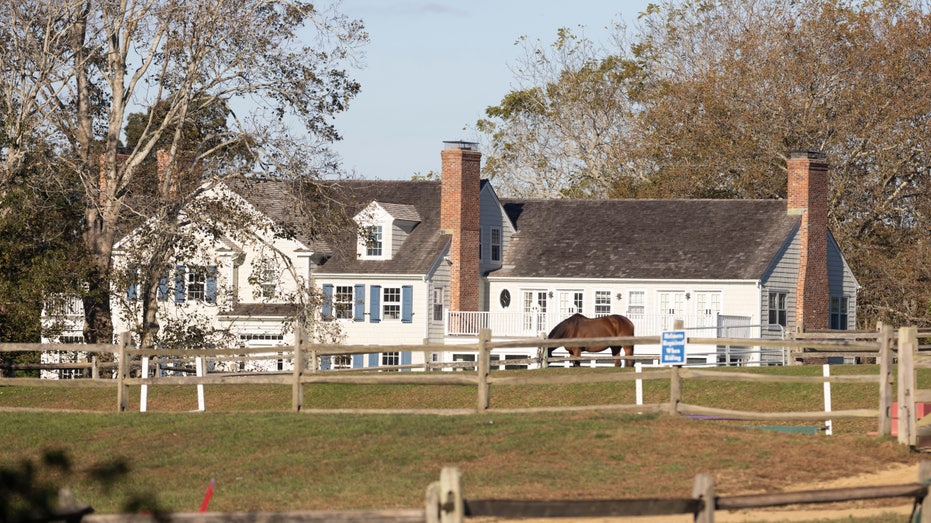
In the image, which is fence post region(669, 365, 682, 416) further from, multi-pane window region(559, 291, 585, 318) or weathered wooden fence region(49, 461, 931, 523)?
multi-pane window region(559, 291, 585, 318)

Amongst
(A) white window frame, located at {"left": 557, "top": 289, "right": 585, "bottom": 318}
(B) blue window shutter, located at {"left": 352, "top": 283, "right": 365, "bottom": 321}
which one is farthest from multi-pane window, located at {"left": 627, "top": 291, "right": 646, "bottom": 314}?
(B) blue window shutter, located at {"left": 352, "top": 283, "right": 365, "bottom": 321}

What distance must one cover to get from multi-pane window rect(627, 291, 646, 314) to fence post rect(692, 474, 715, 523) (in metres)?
43.3

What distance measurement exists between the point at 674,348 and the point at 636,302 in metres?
31.7

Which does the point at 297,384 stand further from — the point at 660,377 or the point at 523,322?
the point at 523,322

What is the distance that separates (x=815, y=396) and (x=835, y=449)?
10433mm

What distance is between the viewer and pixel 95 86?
39.9 metres

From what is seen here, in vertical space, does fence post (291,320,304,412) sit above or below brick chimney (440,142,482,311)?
below

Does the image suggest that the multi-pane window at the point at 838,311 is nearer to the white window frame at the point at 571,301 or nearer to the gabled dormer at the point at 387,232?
the white window frame at the point at 571,301

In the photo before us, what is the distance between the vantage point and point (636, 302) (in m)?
51.9

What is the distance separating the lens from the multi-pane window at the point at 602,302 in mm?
52250

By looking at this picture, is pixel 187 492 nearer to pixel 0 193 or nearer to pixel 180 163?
pixel 0 193

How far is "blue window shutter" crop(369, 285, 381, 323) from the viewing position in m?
53.2

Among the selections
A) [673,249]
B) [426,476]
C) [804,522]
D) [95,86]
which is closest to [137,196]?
[95,86]

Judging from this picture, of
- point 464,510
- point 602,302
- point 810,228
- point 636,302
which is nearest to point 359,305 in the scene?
point 602,302
